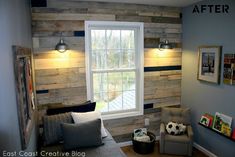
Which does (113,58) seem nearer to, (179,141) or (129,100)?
(129,100)

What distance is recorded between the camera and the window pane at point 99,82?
131 inches

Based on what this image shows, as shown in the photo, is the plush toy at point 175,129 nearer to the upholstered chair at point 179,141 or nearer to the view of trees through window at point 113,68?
the upholstered chair at point 179,141

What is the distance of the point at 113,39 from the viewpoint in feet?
11.0

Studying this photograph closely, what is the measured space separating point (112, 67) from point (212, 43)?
169 centimetres

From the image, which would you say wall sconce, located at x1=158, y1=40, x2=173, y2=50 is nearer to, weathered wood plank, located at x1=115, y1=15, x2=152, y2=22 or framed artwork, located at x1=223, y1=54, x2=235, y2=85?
weathered wood plank, located at x1=115, y1=15, x2=152, y2=22

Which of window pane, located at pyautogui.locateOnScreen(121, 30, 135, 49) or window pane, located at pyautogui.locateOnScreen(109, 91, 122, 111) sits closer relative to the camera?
window pane, located at pyautogui.locateOnScreen(121, 30, 135, 49)

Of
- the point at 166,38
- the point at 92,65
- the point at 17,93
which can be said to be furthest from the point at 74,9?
the point at 17,93

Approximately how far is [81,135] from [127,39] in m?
1.90

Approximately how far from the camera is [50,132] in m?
2.46

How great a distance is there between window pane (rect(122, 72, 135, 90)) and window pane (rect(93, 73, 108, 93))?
0.36 metres

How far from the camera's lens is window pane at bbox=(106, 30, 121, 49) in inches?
130

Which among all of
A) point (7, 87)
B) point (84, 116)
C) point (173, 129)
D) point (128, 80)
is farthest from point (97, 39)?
point (7, 87)

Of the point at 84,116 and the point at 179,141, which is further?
the point at 179,141

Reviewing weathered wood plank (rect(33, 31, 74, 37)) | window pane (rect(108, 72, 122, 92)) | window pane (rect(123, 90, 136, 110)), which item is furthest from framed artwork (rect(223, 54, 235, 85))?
weathered wood plank (rect(33, 31, 74, 37))
